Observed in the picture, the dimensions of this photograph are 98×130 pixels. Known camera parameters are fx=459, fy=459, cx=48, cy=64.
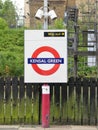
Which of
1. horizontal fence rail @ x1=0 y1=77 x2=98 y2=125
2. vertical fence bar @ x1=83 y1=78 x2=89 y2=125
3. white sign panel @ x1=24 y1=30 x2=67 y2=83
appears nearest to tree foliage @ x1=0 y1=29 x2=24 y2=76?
horizontal fence rail @ x1=0 y1=77 x2=98 y2=125

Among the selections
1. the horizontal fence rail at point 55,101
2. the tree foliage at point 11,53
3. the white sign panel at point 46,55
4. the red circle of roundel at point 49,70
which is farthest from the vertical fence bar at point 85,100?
the tree foliage at point 11,53

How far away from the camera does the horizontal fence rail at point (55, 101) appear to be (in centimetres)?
1255

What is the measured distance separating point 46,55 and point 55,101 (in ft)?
4.67

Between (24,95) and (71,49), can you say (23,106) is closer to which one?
(24,95)

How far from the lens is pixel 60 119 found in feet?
41.2

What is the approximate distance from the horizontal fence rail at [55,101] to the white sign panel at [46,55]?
638 millimetres

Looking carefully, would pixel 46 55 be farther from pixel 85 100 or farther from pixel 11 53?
pixel 11 53

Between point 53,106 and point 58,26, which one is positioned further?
point 58,26

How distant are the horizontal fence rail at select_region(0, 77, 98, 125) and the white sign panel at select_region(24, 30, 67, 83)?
638mm

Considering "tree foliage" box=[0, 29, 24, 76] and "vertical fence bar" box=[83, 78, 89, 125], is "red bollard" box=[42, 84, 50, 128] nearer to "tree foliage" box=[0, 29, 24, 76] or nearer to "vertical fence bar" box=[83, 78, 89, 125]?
"vertical fence bar" box=[83, 78, 89, 125]

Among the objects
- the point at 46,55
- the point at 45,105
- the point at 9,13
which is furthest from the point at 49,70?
the point at 9,13

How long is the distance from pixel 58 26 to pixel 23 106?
22273 mm

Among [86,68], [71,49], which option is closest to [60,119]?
[71,49]

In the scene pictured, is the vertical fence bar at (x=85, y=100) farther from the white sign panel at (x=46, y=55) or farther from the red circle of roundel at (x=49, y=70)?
the red circle of roundel at (x=49, y=70)
